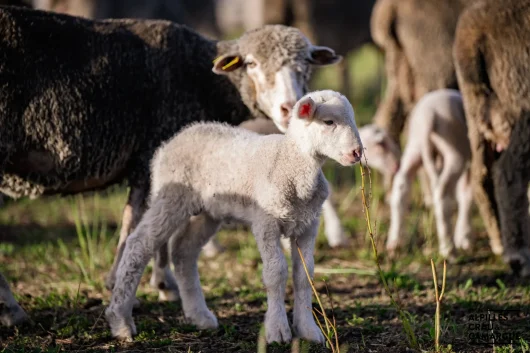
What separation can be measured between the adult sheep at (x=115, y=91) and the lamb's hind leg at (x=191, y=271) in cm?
66

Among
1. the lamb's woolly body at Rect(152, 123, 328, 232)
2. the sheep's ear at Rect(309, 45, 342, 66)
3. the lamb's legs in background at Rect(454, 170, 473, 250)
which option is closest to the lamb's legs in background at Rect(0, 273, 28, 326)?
the lamb's woolly body at Rect(152, 123, 328, 232)

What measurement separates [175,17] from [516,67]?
23.9ft

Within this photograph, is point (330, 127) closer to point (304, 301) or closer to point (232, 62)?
point (304, 301)

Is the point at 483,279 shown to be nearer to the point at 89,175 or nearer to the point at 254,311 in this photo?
the point at 254,311

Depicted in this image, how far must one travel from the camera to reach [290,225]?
13.9 ft

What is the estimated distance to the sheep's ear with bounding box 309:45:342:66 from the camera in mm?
5695

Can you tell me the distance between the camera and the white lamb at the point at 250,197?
407 cm

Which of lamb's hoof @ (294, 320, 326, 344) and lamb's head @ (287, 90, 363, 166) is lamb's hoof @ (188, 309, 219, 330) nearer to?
lamb's hoof @ (294, 320, 326, 344)

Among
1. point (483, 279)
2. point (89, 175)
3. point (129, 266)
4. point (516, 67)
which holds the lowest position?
point (483, 279)

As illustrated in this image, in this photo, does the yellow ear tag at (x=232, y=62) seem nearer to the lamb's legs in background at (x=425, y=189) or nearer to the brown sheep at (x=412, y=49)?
the lamb's legs in background at (x=425, y=189)

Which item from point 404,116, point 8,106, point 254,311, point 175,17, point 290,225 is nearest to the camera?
point 290,225

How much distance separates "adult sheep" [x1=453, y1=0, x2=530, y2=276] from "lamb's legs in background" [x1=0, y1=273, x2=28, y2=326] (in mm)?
3378

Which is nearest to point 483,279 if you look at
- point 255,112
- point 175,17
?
point 255,112

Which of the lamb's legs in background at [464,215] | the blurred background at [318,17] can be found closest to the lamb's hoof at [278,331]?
the lamb's legs in background at [464,215]
